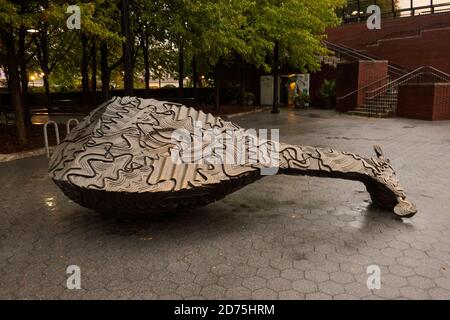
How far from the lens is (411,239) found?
462cm

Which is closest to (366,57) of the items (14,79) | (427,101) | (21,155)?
(427,101)

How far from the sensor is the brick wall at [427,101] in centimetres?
1747

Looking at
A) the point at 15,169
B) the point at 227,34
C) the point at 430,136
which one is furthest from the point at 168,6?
the point at 430,136

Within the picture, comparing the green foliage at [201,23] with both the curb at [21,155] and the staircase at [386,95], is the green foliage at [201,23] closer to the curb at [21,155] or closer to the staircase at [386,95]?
the curb at [21,155]

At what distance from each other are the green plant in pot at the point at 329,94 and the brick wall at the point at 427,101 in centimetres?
617

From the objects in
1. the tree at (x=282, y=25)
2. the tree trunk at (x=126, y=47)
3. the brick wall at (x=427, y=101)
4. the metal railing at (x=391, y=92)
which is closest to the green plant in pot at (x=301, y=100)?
the metal railing at (x=391, y=92)

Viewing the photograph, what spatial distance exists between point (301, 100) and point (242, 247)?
22329 mm

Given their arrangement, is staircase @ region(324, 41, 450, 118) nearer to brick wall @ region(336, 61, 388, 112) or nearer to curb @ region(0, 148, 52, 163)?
brick wall @ region(336, 61, 388, 112)

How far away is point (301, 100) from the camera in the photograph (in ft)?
84.5

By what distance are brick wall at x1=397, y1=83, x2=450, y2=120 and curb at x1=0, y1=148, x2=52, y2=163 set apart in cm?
1541

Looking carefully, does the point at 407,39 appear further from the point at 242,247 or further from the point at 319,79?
the point at 242,247

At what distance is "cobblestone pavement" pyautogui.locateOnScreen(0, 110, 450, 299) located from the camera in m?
3.58

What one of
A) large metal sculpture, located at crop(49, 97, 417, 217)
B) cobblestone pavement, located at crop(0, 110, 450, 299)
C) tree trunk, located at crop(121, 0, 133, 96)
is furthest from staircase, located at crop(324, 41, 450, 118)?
large metal sculpture, located at crop(49, 97, 417, 217)
